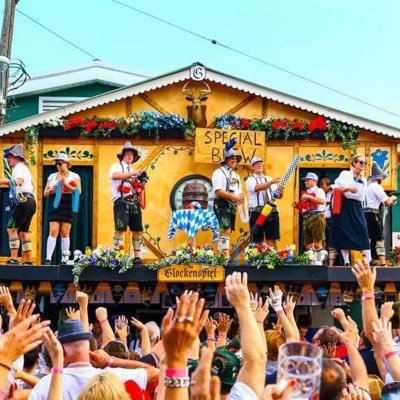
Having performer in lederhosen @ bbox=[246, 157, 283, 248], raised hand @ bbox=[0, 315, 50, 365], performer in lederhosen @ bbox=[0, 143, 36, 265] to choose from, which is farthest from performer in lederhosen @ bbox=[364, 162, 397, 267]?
raised hand @ bbox=[0, 315, 50, 365]

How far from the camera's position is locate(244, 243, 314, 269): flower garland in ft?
56.0

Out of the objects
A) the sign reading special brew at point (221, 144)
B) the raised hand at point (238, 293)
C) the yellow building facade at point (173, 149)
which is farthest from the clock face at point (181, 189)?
the raised hand at point (238, 293)

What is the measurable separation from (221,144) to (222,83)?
50.5 inches

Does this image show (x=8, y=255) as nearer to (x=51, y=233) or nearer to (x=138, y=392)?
(x=51, y=233)

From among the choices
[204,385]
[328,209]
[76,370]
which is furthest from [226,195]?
[204,385]

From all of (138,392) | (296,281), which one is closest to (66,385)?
(138,392)

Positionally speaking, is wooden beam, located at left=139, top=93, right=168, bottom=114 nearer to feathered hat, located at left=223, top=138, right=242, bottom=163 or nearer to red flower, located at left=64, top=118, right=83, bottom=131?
red flower, located at left=64, top=118, right=83, bottom=131

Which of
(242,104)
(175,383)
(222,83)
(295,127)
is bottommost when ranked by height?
(175,383)

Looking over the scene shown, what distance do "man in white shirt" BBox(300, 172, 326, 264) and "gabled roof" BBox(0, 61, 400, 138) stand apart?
73.2 inches

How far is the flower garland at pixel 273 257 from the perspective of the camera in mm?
17078

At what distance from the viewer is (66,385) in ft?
19.7

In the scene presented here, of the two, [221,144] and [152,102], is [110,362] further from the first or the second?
[152,102]

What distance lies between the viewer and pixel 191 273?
17.0 metres

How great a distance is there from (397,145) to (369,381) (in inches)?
524
